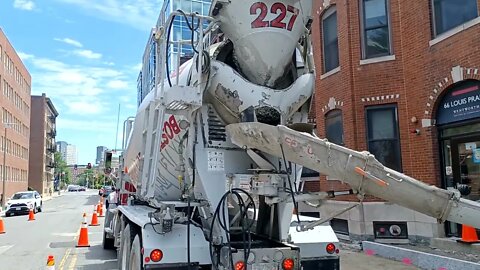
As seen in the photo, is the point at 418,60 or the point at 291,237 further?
the point at 418,60

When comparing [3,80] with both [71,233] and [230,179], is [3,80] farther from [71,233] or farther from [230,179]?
[230,179]

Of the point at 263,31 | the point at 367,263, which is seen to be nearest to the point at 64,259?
the point at 367,263

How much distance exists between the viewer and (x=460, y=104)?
10.1 meters

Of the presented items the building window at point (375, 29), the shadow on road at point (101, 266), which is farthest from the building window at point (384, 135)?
the shadow on road at point (101, 266)

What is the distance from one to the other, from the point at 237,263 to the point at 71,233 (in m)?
14.3

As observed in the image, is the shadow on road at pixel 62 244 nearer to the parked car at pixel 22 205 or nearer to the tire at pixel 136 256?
the tire at pixel 136 256

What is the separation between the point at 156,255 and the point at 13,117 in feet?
200

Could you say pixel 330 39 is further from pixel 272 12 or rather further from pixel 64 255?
pixel 64 255

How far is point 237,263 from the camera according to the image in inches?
191

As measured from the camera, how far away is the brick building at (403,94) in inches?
393

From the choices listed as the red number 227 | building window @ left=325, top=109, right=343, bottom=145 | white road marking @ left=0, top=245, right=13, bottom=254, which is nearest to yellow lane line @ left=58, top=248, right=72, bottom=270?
white road marking @ left=0, top=245, right=13, bottom=254

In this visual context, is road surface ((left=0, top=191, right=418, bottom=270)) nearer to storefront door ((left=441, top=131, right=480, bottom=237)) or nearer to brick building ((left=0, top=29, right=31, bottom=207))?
storefront door ((left=441, top=131, right=480, bottom=237))

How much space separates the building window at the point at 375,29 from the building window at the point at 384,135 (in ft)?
5.01

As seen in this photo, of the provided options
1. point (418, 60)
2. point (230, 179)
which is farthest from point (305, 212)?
point (230, 179)
